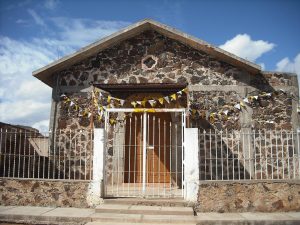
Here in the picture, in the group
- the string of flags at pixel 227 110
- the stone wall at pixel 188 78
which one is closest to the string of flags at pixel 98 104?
the stone wall at pixel 188 78

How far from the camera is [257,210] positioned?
761 centimetres

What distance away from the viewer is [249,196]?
25.1ft

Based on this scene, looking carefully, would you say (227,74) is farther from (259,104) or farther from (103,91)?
(103,91)

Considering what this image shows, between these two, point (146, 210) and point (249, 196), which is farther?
point (249, 196)

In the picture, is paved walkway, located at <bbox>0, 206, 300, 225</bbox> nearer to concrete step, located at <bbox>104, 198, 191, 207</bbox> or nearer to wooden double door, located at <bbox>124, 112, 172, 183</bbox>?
concrete step, located at <bbox>104, 198, 191, 207</bbox>

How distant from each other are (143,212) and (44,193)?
268cm

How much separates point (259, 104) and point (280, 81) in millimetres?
1050

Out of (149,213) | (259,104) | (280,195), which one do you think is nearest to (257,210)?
(280,195)

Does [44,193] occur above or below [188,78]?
below

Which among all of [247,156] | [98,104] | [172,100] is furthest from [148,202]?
[98,104]

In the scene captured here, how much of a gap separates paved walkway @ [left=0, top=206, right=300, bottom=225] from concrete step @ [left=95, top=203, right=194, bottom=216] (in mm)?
175

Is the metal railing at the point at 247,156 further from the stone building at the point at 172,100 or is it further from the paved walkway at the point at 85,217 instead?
the paved walkway at the point at 85,217

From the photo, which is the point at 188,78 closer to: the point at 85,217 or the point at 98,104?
the point at 98,104

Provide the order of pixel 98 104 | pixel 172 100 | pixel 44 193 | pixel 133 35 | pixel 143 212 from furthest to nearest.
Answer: pixel 133 35 → pixel 98 104 → pixel 172 100 → pixel 44 193 → pixel 143 212
